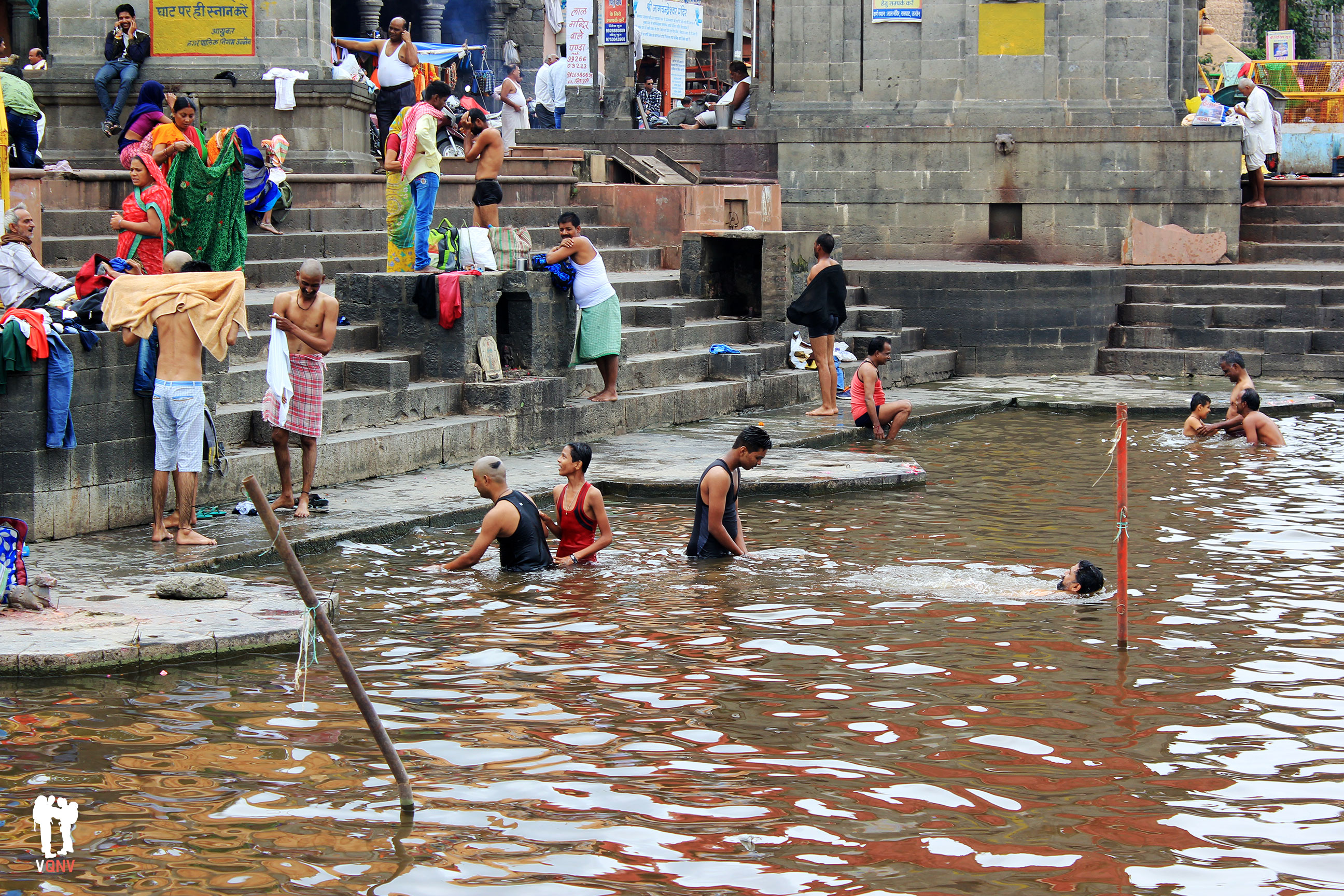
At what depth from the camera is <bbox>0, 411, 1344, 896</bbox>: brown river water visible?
4762 millimetres

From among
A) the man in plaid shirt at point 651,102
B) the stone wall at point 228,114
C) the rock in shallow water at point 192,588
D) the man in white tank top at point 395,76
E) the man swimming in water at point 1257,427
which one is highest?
the man in plaid shirt at point 651,102

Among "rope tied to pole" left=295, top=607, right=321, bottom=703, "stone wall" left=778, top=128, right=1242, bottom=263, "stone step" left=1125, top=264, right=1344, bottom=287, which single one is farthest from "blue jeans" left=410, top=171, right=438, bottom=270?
"stone step" left=1125, top=264, right=1344, bottom=287

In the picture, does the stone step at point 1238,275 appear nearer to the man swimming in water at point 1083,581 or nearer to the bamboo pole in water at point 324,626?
the man swimming in water at point 1083,581

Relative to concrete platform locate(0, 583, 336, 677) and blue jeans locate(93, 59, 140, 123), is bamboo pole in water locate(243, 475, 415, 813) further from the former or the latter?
blue jeans locate(93, 59, 140, 123)

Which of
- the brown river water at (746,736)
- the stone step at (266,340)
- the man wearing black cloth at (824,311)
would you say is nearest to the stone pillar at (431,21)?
the man wearing black cloth at (824,311)

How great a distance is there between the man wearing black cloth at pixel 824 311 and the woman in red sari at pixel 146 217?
5.79 meters

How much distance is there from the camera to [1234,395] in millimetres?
13008

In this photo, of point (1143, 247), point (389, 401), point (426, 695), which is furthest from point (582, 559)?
point (1143, 247)

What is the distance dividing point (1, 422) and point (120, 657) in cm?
253

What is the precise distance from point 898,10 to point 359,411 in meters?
12.1

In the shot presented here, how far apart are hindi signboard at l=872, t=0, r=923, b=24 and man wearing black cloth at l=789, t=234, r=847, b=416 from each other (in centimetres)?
754

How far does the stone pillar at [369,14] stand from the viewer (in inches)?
1022

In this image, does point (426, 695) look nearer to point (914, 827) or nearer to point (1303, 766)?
point (914, 827)

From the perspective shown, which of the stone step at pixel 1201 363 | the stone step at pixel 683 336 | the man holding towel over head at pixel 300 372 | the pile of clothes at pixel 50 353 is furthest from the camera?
the stone step at pixel 1201 363
